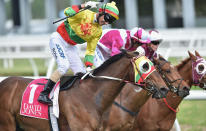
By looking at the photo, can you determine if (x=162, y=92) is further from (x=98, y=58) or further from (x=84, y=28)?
(x=98, y=58)

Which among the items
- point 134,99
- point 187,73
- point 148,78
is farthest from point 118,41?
point 148,78

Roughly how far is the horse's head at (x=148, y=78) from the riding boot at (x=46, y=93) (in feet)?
3.28

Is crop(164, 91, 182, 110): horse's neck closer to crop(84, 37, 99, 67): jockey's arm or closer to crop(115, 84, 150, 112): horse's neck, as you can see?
crop(115, 84, 150, 112): horse's neck

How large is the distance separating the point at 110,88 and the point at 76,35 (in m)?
0.81

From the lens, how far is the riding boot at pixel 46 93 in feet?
17.0

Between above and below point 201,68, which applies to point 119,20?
above

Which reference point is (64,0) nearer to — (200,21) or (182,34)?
(200,21)

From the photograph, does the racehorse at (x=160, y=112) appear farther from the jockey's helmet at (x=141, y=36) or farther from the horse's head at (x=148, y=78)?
the horse's head at (x=148, y=78)

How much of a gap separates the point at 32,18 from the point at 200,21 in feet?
25.6

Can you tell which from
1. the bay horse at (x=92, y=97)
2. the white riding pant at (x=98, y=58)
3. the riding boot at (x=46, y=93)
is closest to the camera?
the bay horse at (x=92, y=97)

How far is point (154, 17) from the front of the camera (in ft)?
63.5

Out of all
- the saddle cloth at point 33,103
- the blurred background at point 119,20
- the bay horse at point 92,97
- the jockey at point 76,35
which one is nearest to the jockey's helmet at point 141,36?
the jockey at point 76,35

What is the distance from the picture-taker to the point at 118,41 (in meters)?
6.27

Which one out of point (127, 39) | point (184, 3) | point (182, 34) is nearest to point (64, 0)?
point (184, 3)
